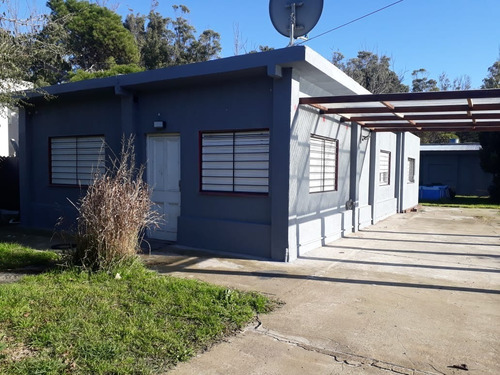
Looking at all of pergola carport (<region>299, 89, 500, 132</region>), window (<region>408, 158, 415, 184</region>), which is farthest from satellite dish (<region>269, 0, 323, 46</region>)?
window (<region>408, 158, 415, 184</region>)

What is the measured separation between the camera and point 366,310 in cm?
509

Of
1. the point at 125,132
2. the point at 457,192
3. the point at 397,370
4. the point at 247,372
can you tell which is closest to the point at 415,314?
the point at 397,370

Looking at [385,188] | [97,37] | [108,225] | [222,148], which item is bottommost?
[108,225]

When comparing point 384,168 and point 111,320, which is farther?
point 384,168

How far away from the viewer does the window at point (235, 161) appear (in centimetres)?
791

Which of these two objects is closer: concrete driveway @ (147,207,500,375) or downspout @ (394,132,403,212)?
concrete driveway @ (147,207,500,375)

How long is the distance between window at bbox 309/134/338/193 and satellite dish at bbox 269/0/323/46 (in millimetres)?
2065

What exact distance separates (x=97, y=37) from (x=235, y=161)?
20579 mm

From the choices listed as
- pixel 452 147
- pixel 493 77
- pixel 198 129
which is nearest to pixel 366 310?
pixel 198 129

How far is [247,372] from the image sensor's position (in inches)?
140

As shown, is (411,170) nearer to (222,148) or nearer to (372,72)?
(222,148)

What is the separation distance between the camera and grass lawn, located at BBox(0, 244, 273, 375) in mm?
3596

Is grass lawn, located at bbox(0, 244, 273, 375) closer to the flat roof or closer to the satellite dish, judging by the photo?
the satellite dish

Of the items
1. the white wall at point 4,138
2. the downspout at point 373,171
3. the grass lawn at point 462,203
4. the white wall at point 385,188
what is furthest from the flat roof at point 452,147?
the white wall at point 4,138
